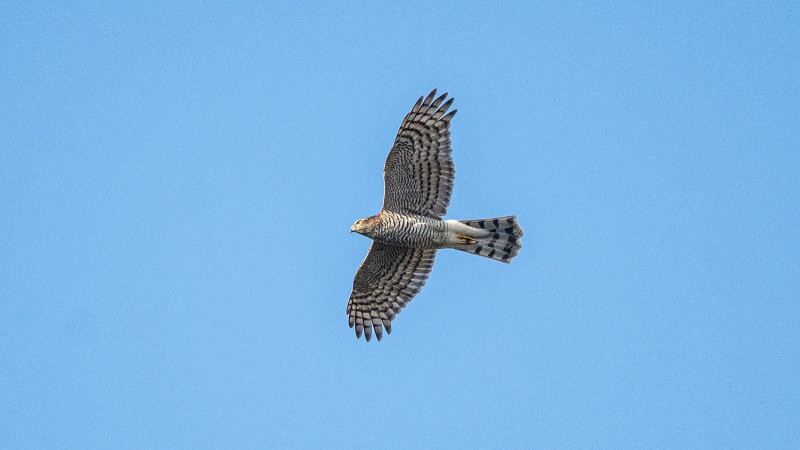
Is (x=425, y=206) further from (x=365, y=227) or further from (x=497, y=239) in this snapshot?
(x=497, y=239)

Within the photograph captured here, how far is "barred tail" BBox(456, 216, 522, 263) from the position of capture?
59.3 ft

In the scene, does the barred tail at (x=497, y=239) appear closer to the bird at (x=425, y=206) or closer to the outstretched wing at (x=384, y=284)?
the bird at (x=425, y=206)

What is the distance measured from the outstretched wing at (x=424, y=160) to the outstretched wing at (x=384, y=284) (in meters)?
0.99

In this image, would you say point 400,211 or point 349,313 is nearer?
point 400,211

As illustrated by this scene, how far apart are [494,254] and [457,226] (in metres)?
0.71

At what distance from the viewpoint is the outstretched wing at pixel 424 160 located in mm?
17734

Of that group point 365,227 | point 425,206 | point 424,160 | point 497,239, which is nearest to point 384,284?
point 365,227

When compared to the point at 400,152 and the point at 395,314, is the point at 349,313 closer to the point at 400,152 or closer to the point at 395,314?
the point at 395,314

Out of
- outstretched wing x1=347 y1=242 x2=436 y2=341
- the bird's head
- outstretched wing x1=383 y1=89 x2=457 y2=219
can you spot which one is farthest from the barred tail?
the bird's head

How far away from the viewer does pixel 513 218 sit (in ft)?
59.2

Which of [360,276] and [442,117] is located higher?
[442,117]

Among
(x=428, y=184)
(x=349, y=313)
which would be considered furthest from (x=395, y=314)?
(x=428, y=184)

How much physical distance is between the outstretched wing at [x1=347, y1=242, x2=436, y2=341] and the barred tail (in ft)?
2.75

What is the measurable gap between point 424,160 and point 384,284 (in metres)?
2.28
